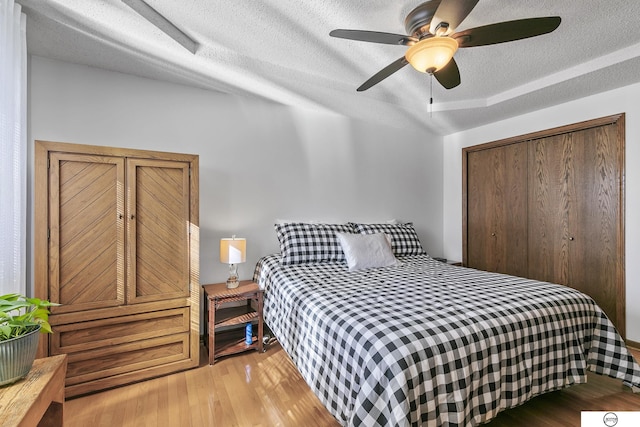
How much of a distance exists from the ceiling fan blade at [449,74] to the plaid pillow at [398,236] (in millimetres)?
1605

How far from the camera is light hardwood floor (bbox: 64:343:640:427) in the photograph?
5.33 ft

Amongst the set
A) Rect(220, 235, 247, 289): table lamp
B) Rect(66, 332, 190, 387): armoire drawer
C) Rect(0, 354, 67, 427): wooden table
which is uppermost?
Rect(220, 235, 247, 289): table lamp

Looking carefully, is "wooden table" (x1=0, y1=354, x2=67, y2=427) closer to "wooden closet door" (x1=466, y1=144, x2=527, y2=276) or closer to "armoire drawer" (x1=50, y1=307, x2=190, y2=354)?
"armoire drawer" (x1=50, y1=307, x2=190, y2=354)

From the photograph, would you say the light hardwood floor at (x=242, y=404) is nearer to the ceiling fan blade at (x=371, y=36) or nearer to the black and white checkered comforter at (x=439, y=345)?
the black and white checkered comforter at (x=439, y=345)

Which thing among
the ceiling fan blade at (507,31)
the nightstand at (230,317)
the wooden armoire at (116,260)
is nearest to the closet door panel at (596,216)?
the ceiling fan blade at (507,31)

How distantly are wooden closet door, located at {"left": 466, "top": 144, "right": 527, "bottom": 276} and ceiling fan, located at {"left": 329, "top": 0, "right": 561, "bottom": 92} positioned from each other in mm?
2319

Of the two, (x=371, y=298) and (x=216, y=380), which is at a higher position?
(x=371, y=298)

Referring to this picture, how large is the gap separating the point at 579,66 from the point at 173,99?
3.45 m

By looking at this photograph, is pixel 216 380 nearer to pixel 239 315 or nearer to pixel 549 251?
pixel 239 315

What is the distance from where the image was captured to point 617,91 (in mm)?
2639

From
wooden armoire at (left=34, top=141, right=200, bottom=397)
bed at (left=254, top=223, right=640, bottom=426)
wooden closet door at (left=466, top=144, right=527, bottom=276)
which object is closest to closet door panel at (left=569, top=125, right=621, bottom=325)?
wooden closet door at (left=466, top=144, right=527, bottom=276)

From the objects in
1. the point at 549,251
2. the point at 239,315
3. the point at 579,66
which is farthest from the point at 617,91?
the point at 239,315

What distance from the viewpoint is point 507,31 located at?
4.77ft

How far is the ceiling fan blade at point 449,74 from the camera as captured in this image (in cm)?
180
